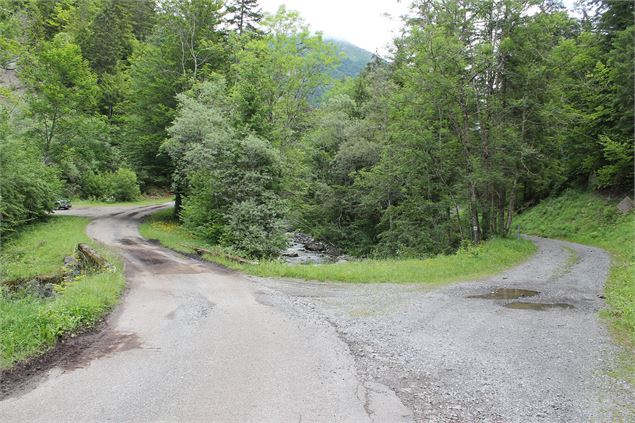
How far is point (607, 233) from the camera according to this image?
2230 centimetres

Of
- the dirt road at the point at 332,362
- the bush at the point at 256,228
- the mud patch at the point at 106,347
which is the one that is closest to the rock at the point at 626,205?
the dirt road at the point at 332,362

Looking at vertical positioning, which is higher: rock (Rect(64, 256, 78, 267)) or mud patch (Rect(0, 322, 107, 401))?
mud patch (Rect(0, 322, 107, 401))

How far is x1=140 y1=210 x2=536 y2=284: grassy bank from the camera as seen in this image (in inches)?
501

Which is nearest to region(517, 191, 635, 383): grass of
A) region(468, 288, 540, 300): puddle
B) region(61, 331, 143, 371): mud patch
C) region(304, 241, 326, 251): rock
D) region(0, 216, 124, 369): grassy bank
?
region(468, 288, 540, 300): puddle

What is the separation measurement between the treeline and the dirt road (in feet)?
28.0

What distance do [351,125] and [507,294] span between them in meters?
19.6

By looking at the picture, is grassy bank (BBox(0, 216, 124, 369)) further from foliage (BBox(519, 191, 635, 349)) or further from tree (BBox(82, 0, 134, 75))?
tree (BBox(82, 0, 134, 75))

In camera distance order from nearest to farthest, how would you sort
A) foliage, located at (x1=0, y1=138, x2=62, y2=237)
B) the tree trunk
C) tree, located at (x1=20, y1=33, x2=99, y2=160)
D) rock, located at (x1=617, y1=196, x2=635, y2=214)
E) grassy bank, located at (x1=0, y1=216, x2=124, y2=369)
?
grassy bank, located at (x1=0, y1=216, x2=124, y2=369) < foliage, located at (x1=0, y1=138, x2=62, y2=237) < the tree trunk < rock, located at (x1=617, y1=196, x2=635, y2=214) < tree, located at (x1=20, y1=33, x2=99, y2=160)

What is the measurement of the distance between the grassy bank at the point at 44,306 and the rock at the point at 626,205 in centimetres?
2585

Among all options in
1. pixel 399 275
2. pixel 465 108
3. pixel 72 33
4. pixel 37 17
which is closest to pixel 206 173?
pixel 399 275

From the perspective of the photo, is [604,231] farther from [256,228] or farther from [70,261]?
[70,261]

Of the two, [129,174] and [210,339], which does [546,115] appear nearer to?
[210,339]

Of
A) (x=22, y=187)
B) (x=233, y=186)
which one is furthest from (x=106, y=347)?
(x=22, y=187)

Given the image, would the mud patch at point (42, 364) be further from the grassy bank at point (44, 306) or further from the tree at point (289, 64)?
the tree at point (289, 64)
